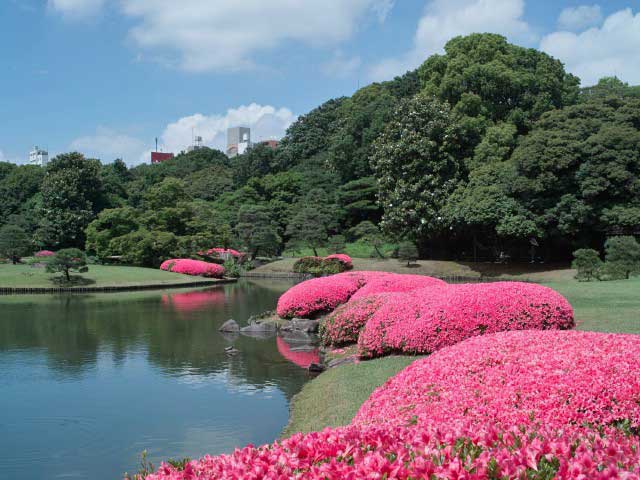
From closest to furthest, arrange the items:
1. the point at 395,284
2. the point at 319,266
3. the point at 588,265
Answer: the point at 395,284
the point at 588,265
the point at 319,266

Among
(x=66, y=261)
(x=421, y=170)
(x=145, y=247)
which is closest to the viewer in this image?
(x=66, y=261)

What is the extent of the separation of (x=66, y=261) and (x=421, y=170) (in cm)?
2233

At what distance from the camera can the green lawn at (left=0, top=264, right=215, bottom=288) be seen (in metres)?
28.3

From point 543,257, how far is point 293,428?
1274 inches

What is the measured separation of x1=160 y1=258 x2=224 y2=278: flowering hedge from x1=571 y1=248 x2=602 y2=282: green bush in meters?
20.7

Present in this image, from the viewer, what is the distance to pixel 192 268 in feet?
118

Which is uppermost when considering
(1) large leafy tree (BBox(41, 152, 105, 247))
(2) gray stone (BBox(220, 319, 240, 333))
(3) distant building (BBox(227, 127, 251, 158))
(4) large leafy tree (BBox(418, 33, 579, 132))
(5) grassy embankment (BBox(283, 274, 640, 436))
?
(3) distant building (BBox(227, 127, 251, 158))

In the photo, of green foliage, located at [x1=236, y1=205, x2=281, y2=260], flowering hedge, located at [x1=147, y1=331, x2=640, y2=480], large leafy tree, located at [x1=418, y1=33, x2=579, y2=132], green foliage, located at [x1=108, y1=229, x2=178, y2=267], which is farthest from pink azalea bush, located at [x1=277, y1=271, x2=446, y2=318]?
green foliage, located at [x1=236, y1=205, x2=281, y2=260]

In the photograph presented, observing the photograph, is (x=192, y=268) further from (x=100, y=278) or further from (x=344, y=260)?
(x=344, y=260)

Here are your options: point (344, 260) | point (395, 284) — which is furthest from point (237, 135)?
point (395, 284)

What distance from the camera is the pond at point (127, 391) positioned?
7.67 metres

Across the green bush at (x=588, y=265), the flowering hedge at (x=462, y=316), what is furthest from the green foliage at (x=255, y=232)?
the flowering hedge at (x=462, y=316)

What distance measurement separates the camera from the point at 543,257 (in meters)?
37.0

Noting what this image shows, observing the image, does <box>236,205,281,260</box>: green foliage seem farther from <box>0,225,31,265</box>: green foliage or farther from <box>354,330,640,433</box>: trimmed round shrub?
<box>354,330,640,433</box>: trimmed round shrub
